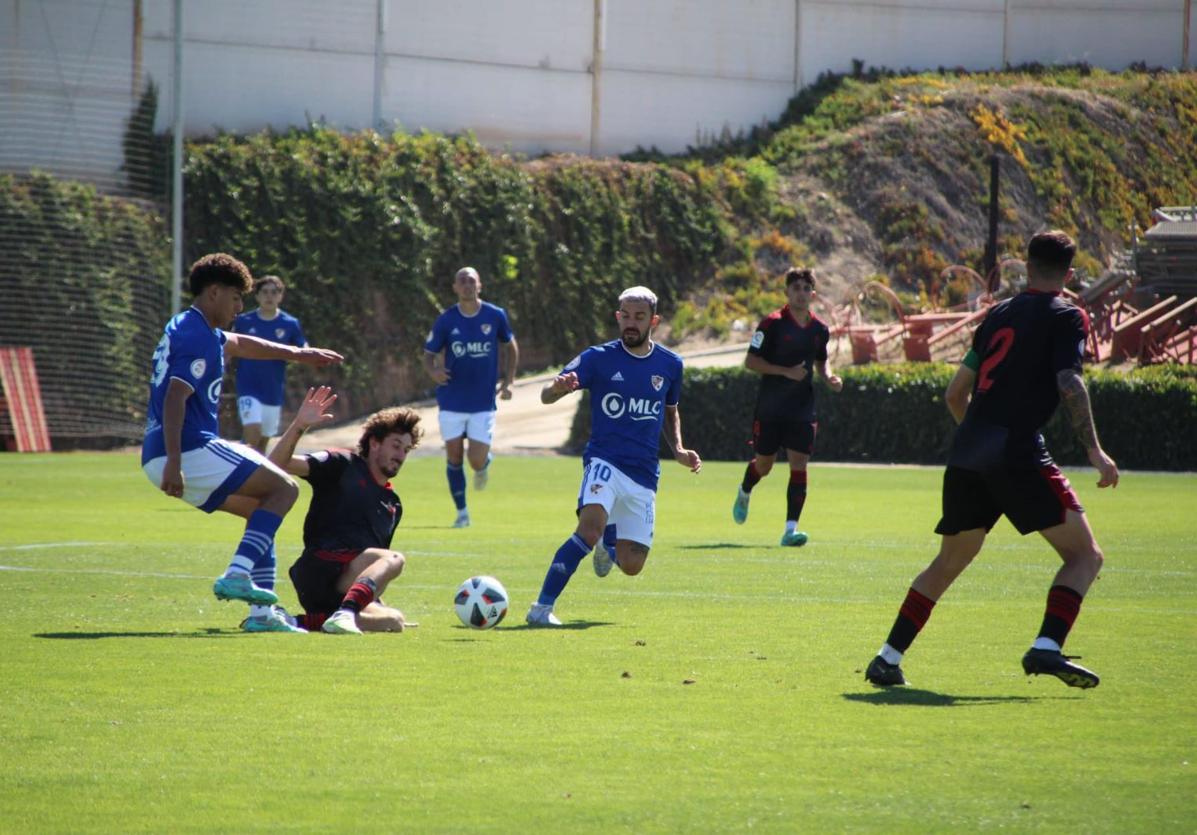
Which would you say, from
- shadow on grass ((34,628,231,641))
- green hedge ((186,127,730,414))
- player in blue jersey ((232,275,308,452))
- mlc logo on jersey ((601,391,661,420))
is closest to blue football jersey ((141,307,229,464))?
shadow on grass ((34,628,231,641))

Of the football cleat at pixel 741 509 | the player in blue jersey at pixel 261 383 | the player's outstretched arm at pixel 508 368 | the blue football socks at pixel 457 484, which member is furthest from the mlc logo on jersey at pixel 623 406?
the player in blue jersey at pixel 261 383

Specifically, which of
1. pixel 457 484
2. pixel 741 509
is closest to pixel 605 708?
pixel 741 509

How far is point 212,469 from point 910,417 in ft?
74.3

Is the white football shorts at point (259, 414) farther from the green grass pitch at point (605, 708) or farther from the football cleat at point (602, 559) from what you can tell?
the football cleat at point (602, 559)

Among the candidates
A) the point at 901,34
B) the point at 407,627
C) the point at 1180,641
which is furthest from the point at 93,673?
the point at 901,34

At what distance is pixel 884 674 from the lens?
789cm

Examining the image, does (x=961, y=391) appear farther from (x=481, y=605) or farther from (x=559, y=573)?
(x=481, y=605)

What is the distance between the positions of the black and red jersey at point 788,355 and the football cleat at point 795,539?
1335 mm

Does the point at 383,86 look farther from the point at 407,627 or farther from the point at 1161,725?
the point at 1161,725

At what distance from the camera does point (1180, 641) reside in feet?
31.2

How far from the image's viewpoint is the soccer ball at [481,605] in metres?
9.79

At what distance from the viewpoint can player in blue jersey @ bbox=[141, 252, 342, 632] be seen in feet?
31.1

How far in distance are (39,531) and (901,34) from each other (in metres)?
38.8

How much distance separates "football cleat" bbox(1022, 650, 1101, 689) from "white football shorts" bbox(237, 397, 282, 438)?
50.1 feet
